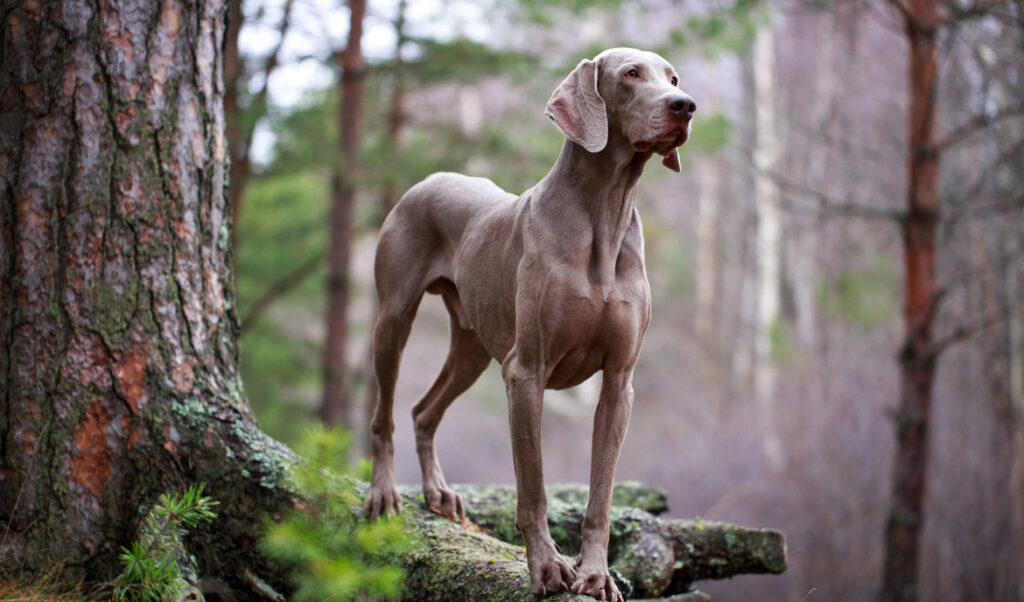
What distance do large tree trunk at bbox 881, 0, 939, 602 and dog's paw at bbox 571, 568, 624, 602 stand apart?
5.15 metres

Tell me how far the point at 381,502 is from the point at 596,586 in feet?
3.66

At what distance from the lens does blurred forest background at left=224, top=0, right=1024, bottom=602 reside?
8562mm

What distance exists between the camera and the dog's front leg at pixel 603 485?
9.41 ft

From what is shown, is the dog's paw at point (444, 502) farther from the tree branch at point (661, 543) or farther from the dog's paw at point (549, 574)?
the dog's paw at point (549, 574)

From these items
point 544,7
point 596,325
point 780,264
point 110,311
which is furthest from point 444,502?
point 780,264

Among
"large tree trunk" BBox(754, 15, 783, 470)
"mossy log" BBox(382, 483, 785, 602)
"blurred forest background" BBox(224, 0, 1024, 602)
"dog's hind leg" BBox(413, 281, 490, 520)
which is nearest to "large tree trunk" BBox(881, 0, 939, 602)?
"blurred forest background" BBox(224, 0, 1024, 602)

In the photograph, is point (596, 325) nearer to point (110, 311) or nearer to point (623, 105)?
point (623, 105)

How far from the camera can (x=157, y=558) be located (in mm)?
3137

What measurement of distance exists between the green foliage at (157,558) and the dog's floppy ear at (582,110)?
5.32ft

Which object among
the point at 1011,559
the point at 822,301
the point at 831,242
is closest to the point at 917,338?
the point at 1011,559

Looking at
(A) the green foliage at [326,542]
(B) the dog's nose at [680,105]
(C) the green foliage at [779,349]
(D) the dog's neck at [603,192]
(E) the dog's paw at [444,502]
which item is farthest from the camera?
(C) the green foliage at [779,349]

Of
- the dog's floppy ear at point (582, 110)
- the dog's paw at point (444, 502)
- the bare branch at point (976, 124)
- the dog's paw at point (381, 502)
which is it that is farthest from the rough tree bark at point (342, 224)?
the dog's floppy ear at point (582, 110)

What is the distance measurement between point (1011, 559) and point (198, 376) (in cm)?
893

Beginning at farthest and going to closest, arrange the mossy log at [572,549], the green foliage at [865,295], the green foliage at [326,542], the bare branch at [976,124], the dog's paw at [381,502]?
1. the green foliage at [865,295]
2. the bare branch at [976,124]
3. the dog's paw at [381,502]
4. the mossy log at [572,549]
5. the green foliage at [326,542]
